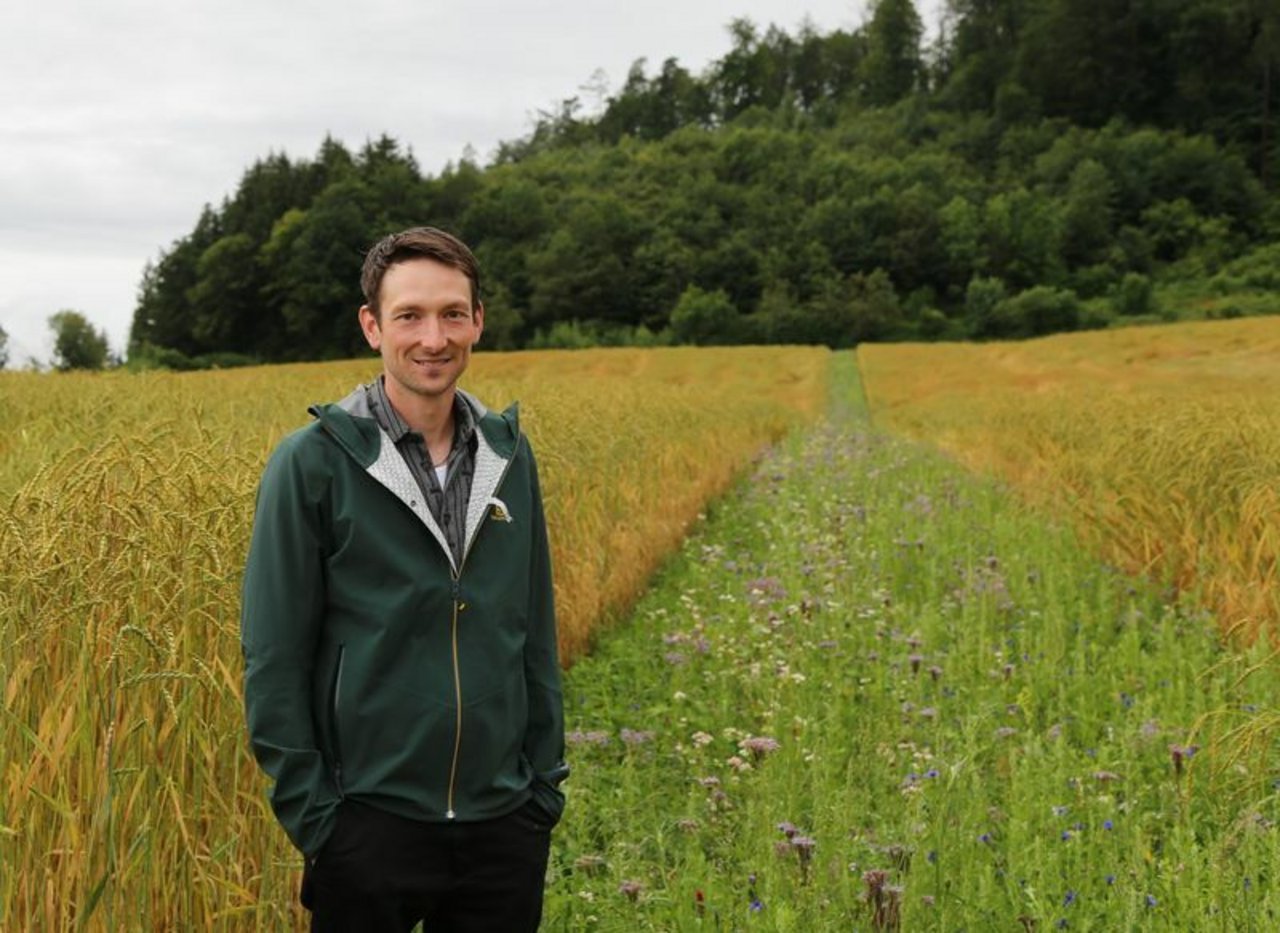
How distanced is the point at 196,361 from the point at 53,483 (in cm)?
7124

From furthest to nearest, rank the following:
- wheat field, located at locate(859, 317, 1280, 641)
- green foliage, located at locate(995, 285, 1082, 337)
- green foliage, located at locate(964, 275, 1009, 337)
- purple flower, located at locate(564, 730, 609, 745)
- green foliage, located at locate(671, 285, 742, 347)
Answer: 1. green foliage, located at locate(671, 285, 742, 347)
2. green foliage, located at locate(964, 275, 1009, 337)
3. green foliage, located at locate(995, 285, 1082, 337)
4. wheat field, located at locate(859, 317, 1280, 641)
5. purple flower, located at locate(564, 730, 609, 745)

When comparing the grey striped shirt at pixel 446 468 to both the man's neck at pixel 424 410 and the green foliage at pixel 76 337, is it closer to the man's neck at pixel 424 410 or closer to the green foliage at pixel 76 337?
the man's neck at pixel 424 410

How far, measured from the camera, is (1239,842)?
11.5ft

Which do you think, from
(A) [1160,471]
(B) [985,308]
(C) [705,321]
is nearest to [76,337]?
(C) [705,321]

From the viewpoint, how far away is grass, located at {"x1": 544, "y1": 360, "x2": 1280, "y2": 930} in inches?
128

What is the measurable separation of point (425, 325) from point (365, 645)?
0.64 m

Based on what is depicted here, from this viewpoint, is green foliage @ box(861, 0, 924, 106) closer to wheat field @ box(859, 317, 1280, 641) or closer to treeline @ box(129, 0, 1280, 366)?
treeline @ box(129, 0, 1280, 366)

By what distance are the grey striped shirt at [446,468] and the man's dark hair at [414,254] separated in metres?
0.21

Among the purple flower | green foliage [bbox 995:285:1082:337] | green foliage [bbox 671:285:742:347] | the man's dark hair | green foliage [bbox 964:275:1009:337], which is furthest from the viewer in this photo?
green foliage [bbox 671:285:742:347]

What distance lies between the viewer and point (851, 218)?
8062 centimetres

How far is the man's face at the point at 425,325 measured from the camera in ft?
6.97

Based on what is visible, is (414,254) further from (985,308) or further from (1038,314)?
(985,308)

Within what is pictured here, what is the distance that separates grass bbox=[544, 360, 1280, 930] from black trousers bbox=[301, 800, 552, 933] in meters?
0.96

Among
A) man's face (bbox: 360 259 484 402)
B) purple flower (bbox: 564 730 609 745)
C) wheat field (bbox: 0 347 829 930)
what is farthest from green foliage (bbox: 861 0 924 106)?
man's face (bbox: 360 259 484 402)
